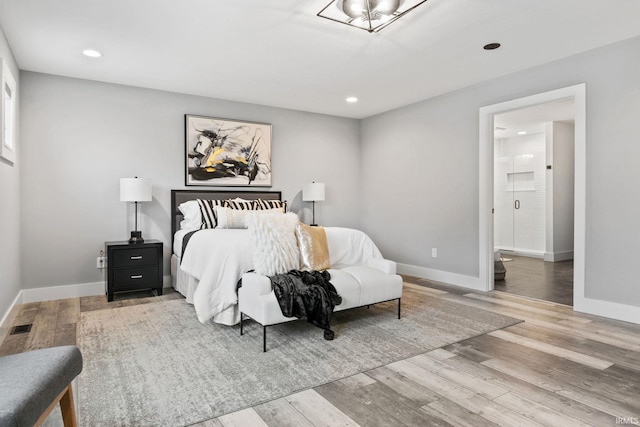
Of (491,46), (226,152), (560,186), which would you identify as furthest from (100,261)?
(560,186)

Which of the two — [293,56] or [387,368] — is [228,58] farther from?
[387,368]

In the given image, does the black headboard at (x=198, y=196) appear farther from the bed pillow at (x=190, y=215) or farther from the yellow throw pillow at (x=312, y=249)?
the yellow throw pillow at (x=312, y=249)

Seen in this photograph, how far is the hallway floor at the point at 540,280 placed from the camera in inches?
171

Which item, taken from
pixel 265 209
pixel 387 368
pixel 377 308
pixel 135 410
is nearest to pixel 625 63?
pixel 377 308

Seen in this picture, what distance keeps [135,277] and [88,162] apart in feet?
4.75

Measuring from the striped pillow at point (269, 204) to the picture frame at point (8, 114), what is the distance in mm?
2518

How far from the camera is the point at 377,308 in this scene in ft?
12.3

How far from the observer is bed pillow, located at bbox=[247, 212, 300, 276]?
3014mm

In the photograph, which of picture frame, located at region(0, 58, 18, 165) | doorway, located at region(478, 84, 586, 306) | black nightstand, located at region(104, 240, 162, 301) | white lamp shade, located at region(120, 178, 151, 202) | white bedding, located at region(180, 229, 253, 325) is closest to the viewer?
picture frame, located at region(0, 58, 18, 165)

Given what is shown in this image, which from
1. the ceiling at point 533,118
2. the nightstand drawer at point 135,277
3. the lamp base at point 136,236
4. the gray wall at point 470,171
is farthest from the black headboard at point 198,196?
the ceiling at point 533,118

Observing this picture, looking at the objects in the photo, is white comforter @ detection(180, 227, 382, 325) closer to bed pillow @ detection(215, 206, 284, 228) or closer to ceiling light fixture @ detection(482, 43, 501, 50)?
bed pillow @ detection(215, 206, 284, 228)

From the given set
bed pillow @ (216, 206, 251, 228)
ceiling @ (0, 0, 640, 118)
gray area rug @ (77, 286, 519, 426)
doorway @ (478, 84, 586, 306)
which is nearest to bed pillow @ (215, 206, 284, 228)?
bed pillow @ (216, 206, 251, 228)

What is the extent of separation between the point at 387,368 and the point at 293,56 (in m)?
2.88

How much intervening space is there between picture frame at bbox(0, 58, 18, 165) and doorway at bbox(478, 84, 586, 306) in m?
4.68
